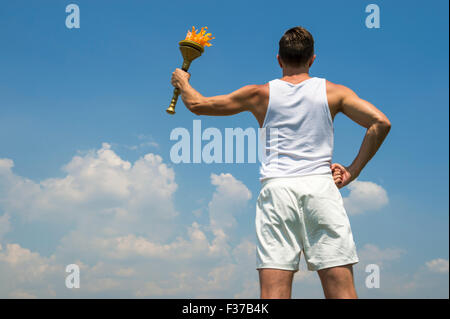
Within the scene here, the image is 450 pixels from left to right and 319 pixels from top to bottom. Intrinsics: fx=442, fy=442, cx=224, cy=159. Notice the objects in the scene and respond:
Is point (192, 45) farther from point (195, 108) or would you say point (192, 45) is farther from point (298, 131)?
point (298, 131)

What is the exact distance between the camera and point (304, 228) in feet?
13.6

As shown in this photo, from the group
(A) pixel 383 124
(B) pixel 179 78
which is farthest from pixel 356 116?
(B) pixel 179 78

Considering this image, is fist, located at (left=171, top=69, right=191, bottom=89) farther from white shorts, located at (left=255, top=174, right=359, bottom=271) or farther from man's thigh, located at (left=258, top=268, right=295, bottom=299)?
man's thigh, located at (left=258, top=268, right=295, bottom=299)

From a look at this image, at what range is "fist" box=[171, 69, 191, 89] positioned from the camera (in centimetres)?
518

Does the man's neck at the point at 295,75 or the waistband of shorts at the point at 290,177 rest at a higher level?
the man's neck at the point at 295,75

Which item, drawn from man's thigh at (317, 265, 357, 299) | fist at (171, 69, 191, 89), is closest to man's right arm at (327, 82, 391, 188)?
man's thigh at (317, 265, 357, 299)

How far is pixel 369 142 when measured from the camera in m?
4.59

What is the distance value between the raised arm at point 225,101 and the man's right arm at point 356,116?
2.49 feet

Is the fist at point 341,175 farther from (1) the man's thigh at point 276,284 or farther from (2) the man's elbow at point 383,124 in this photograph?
(1) the man's thigh at point 276,284

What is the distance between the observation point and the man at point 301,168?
13.3ft

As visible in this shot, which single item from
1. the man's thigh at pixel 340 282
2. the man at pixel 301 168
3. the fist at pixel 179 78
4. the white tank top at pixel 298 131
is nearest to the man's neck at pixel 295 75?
the man at pixel 301 168

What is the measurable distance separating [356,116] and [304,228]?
1294 mm

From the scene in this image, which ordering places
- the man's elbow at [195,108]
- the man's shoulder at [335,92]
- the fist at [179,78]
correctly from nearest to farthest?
the man's shoulder at [335,92]
the man's elbow at [195,108]
the fist at [179,78]
